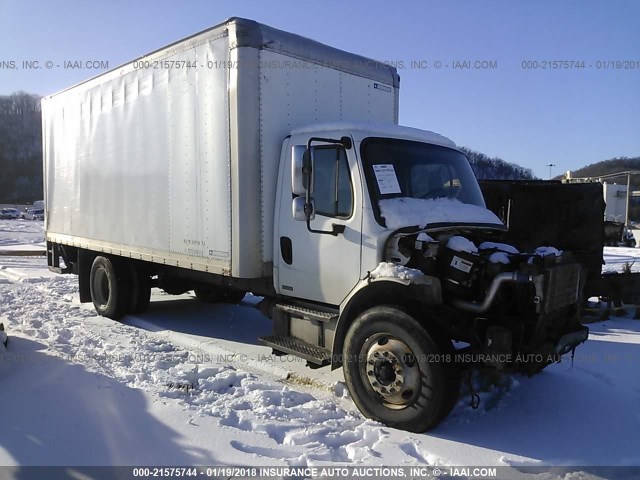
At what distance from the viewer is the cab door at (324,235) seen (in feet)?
14.9

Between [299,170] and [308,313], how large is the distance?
140cm

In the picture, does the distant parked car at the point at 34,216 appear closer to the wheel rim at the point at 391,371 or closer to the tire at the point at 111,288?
the tire at the point at 111,288

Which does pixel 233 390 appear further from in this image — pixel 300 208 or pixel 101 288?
pixel 101 288

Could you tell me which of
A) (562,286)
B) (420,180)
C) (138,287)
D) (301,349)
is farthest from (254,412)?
(138,287)

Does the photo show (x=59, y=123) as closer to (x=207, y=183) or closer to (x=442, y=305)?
(x=207, y=183)

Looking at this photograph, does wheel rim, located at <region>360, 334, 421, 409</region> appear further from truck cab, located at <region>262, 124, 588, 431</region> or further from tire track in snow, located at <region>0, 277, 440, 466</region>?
tire track in snow, located at <region>0, 277, 440, 466</region>

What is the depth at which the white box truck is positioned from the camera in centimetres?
397

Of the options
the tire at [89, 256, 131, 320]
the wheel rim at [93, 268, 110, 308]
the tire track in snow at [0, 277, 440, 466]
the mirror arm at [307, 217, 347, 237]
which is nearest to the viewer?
the tire track in snow at [0, 277, 440, 466]

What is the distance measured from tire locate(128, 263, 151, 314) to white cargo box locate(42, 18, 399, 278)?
56cm

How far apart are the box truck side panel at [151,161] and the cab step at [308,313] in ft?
2.65

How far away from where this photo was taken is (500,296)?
4.07 metres

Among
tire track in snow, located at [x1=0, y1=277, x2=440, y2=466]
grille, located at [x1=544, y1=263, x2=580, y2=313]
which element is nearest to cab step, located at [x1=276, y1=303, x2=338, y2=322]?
tire track in snow, located at [x1=0, y1=277, x2=440, y2=466]

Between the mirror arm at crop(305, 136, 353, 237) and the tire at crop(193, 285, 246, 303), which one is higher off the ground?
the mirror arm at crop(305, 136, 353, 237)

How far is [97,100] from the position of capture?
25.2 ft
